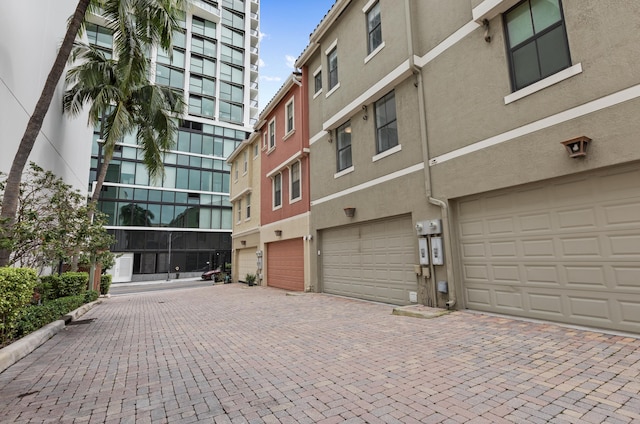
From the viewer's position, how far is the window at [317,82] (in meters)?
13.7

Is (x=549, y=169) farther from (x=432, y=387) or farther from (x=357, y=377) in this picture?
(x=357, y=377)

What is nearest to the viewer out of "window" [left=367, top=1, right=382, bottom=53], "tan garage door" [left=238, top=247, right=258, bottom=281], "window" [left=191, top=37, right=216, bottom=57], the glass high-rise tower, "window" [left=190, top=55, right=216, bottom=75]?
"window" [left=367, top=1, right=382, bottom=53]

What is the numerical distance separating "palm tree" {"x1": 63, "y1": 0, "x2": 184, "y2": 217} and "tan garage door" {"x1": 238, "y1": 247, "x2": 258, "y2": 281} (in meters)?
7.29

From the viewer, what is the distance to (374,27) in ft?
34.3

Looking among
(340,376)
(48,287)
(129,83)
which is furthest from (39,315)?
(129,83)

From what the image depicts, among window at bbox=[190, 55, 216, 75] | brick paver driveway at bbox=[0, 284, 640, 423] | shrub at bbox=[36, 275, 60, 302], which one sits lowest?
brick paver driveway at bbox=[0, 284, 640, 423]

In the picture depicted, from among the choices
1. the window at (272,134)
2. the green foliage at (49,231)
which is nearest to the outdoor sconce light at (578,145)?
the green foliage at (49,231)

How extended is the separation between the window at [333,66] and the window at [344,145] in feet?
6.42

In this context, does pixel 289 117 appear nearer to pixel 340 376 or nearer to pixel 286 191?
pixel 286 191

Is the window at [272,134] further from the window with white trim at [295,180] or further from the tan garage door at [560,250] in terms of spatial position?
the tan garage door at [560,250]

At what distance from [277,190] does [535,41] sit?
1281cm

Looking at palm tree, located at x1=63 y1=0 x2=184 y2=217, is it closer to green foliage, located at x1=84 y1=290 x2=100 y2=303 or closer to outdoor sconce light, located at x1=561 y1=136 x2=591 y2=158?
green foliage, located at x1=84 y1=290 x2=100 y2=303

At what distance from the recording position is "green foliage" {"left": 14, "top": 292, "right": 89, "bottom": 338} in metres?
5.98

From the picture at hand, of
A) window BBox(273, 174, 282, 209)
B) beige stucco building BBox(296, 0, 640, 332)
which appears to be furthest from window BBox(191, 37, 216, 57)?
beige stucco building BBox(296, 0, 640, 332)
